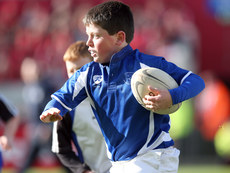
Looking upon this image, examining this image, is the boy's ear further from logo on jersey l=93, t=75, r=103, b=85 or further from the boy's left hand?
the boy's left hand

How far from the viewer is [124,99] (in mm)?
3746

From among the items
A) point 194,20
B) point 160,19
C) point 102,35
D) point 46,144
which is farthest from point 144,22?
point 102,35

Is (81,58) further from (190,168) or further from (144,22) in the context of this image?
(144,22)

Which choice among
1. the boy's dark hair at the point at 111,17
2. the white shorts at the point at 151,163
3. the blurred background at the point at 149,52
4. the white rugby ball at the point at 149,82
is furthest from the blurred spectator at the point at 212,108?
the white rugby ball at the point at 149,82

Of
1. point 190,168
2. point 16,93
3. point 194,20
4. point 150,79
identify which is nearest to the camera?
point 150,79

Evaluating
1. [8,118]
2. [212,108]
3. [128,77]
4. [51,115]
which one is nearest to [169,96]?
[128,77]

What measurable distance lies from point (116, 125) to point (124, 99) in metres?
0.22

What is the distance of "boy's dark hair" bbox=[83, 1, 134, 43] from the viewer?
377cm

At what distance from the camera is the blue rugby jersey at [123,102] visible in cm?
374

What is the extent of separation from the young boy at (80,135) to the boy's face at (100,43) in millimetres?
944

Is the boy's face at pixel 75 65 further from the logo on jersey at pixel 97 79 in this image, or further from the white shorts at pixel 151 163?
the white shorts at pixel 151 163

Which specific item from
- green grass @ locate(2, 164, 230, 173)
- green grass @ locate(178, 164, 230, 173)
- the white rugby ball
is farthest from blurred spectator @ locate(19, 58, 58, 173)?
the white rugby ball

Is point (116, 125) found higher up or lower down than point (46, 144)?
higher up

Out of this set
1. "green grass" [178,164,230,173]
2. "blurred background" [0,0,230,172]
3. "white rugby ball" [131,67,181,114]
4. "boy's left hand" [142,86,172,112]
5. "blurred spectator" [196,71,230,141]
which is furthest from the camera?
"blurred spectator" [196,71,230,141]
